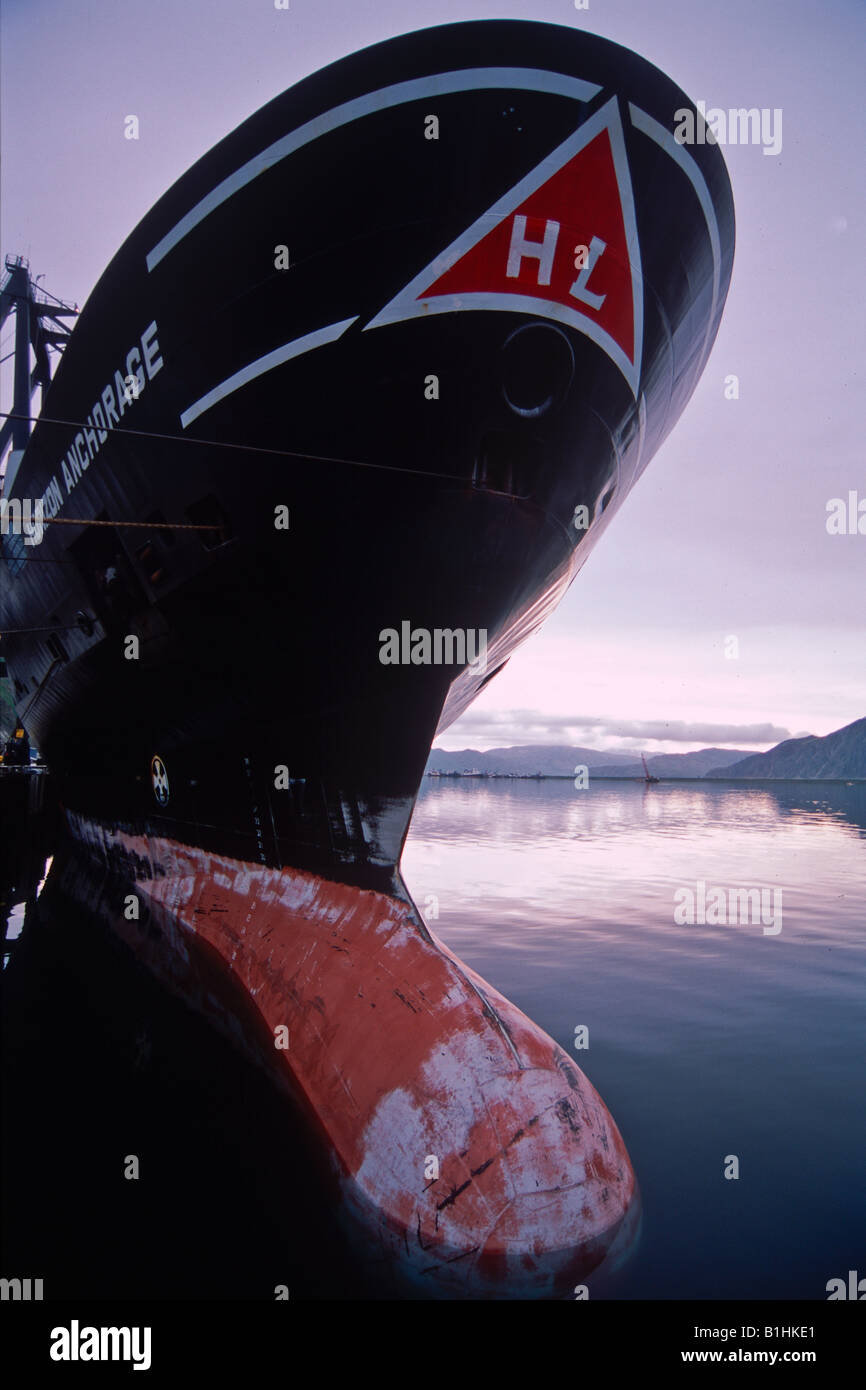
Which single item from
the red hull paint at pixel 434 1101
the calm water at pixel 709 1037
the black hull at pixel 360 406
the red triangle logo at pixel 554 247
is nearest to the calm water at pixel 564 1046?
the calm water at pixel 709 1037

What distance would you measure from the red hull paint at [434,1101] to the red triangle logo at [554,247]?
5233 mm

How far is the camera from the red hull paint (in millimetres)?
4074

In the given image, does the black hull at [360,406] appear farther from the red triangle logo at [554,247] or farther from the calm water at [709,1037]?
the calm water at [709,1037]

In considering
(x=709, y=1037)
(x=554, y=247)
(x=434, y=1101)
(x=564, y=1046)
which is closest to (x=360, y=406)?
(x=554, y=247)

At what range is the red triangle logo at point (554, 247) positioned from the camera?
15.7ft

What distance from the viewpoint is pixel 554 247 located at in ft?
15.9

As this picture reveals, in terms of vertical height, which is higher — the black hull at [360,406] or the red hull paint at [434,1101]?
the black hull at [360,406]

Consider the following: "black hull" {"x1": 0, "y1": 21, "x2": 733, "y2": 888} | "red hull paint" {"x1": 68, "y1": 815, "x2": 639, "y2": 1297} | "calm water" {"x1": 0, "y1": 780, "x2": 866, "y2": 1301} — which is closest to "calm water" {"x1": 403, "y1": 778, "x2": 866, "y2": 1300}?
"calm water" {"x1": 0, "y1": 780, "x2": 866, "y2": 1301}

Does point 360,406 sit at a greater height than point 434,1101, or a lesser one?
greater

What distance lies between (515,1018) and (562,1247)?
1585mm

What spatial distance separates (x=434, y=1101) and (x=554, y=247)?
20.9 feet

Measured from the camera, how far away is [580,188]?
4797 millimetres

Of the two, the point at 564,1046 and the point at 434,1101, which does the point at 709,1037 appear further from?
the point at 434,1101

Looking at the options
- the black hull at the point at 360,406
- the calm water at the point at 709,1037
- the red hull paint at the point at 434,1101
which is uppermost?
the black hull at the point at 360,406
